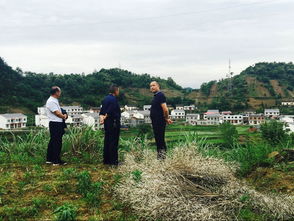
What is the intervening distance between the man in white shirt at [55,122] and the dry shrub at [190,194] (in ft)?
7.34

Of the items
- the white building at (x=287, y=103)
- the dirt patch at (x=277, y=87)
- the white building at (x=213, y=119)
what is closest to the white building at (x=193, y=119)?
the white building at (x=213, y=119)

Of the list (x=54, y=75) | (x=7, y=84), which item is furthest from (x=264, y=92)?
(x=7, y=84)

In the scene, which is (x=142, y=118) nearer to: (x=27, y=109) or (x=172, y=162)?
(x=27, y=109)

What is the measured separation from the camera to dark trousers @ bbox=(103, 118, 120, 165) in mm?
5680

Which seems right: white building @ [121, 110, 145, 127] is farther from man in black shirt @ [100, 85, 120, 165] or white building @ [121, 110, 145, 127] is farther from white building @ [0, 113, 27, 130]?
man in black shirt @ [100, 85, 120, 165]

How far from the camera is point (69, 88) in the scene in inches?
3275

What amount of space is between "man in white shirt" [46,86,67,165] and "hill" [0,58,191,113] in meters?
60.1

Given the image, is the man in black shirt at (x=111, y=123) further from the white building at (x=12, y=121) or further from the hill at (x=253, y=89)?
the hill at (x=253, y=89)

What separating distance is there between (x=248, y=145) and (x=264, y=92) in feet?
300

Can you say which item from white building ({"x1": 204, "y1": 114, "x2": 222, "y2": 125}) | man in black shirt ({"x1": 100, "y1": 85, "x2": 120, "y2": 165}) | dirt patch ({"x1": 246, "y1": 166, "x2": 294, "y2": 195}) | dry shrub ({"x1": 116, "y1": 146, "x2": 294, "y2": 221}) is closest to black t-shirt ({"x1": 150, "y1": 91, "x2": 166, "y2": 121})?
man in black shirt ({"x1": 100, "y1": 85, "x2": 120, "y2": 165})

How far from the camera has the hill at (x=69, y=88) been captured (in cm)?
6488

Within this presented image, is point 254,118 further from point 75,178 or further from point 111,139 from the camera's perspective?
point 75,178

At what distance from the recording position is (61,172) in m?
5.02

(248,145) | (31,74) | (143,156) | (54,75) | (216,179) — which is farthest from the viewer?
(54,75)
